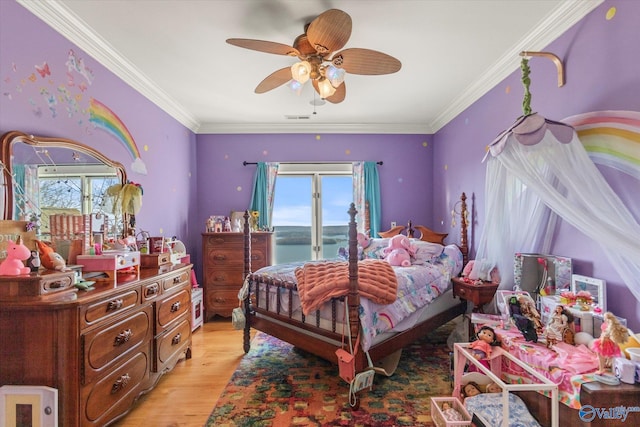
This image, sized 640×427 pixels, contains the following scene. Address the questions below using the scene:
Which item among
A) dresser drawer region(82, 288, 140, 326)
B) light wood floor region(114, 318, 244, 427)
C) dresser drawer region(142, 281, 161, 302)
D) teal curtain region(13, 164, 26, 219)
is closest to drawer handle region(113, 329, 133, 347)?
dresser drawer region(82, 288, 140, 326)

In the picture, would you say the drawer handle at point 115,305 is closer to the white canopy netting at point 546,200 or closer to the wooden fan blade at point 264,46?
the wooden fan blade at point 264,46

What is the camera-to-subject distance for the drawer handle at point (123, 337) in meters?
1.99

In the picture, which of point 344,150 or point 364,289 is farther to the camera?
point 344,150

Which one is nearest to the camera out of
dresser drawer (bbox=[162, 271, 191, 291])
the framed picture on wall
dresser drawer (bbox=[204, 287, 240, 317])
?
→ the framed picture on wall

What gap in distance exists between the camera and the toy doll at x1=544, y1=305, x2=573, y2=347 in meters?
2.04

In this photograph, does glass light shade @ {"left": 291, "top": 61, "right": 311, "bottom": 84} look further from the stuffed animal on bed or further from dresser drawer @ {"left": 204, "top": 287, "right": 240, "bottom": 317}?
dresser drawer @ {"left": 204, "top": 287, "right": 240, "bottom": 317}

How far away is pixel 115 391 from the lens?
1.97 meters

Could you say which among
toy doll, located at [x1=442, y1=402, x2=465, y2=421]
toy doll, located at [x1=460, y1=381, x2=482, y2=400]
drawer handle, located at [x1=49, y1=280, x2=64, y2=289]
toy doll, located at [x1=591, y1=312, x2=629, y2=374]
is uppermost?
drawer handle, located at [x1=49, y1=280, x2=64, y2=289]

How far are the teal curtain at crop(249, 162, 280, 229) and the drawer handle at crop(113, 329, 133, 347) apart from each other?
2.84 metres

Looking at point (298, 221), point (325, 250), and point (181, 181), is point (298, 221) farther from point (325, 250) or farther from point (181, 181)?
point (181, 181)

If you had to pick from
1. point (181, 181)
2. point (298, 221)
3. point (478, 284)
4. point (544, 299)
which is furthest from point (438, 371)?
point (181, 181)

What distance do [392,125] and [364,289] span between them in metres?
3.41

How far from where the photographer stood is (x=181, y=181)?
4391 millimetres

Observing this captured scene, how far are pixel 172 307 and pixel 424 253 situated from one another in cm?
277
